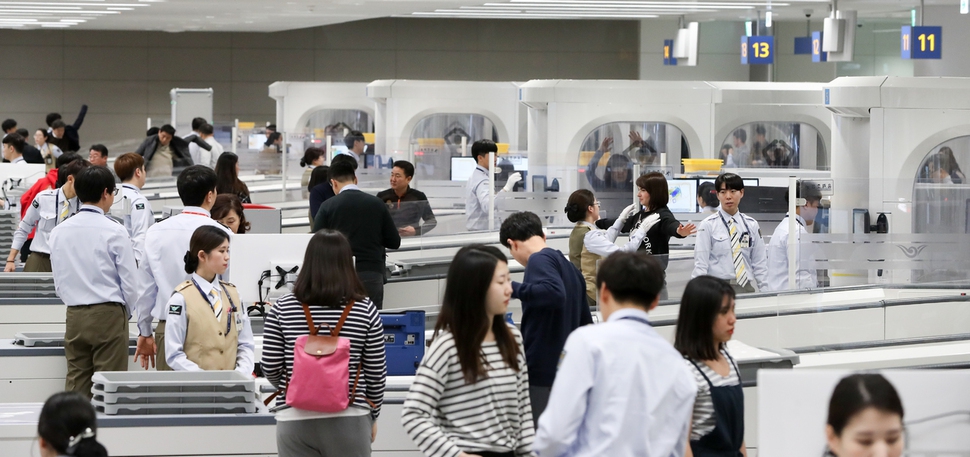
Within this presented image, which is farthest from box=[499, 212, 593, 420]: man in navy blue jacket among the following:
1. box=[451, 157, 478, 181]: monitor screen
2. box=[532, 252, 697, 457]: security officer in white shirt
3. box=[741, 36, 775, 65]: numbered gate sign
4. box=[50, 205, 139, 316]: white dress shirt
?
box=[741, 36, 775, 65]: numbered gate sign

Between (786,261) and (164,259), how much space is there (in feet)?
10.8

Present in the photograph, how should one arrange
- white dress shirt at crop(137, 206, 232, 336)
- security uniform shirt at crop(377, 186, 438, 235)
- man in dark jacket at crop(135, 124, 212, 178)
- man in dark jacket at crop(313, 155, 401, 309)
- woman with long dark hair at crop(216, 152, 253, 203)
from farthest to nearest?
man in dark jacket at crop(135, 124, 212, 178) < security uniform shirt at crop(377, 186, 438, 235) < woman with long dark hair at crop(216, 152, 253, 203) < man in dark jacket at crop(313, 155, 401, 309) < white dress shirt at crop(137, 206, 232, 336)

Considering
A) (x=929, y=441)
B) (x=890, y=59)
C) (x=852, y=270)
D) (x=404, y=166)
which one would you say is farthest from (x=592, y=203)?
(x=890, y=59)

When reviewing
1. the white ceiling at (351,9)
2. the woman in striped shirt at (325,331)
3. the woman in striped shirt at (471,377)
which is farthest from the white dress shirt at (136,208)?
the white ceiling at (351,9)

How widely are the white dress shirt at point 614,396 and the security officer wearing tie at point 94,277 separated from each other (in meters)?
2.94

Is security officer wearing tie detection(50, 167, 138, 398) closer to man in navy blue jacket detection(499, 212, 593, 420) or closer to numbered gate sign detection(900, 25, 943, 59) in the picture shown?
man in navy blue jacket detection(499, 212, 593, 420)

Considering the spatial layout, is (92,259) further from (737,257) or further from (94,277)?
(737,257)

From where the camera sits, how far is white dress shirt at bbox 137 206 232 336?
458 centimetres

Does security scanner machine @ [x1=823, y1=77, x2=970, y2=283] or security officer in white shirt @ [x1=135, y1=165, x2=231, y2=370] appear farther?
security scanner machine @ [x1=823, y1=77, x2=970, y2=283]

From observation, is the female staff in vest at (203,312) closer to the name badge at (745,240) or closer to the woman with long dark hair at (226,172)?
the name badge at (745,240)

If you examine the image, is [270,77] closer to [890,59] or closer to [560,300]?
[890,59]

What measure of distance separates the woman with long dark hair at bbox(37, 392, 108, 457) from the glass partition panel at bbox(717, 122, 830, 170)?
9.70 metres

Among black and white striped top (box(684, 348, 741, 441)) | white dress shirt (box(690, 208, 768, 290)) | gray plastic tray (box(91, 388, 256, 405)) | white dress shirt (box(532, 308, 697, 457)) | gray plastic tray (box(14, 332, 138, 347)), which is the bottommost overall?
gray plastic tray (box(91, 388, 256, 405))

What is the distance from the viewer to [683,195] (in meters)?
9.12
